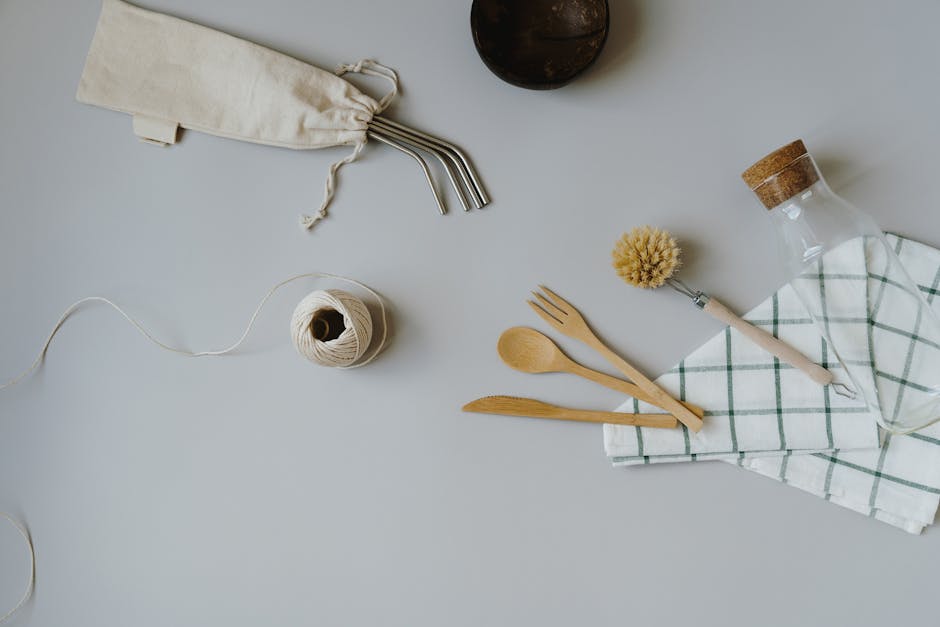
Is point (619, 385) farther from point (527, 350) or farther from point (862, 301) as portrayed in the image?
point (862, 301)

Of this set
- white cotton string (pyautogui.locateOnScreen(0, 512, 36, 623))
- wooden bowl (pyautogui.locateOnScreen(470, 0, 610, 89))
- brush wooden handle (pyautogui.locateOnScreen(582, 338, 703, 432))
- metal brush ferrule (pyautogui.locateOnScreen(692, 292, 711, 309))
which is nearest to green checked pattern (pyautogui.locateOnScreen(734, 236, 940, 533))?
brush wooden handle (pyautogui.locateOnScreen(582, 338, 703, 432))

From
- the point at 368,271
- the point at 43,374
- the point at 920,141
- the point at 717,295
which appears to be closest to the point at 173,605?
the point at 43,374

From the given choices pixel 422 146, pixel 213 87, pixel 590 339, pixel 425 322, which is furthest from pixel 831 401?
pixel 213 87

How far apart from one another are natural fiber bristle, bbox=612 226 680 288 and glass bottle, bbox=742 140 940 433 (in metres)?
0.14

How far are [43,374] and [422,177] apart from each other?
0.68 meters

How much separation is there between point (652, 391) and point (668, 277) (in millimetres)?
161

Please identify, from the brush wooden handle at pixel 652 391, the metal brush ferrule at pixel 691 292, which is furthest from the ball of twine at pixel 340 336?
the metal brush ferrule at pixel 691 292

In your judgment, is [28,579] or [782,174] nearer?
[782,174]

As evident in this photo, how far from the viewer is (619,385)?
94cm

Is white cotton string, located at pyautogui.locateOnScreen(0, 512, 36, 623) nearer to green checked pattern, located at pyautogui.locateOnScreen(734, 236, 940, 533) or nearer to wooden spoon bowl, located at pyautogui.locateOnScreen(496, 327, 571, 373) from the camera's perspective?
wooden spoon bowl, located at pyautogui.locateOnScreen(496, 327, 571, 373)

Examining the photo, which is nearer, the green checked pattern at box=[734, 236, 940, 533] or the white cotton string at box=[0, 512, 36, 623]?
the green checked pattern at box=[734, 236, 940, 533]

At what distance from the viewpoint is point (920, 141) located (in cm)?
94

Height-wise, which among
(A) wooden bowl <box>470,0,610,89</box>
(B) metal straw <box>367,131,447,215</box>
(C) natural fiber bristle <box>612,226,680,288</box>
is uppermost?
(A) wooden bowl <box>470,0,610,89</box>

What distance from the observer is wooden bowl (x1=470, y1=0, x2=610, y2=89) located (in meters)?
0.96
